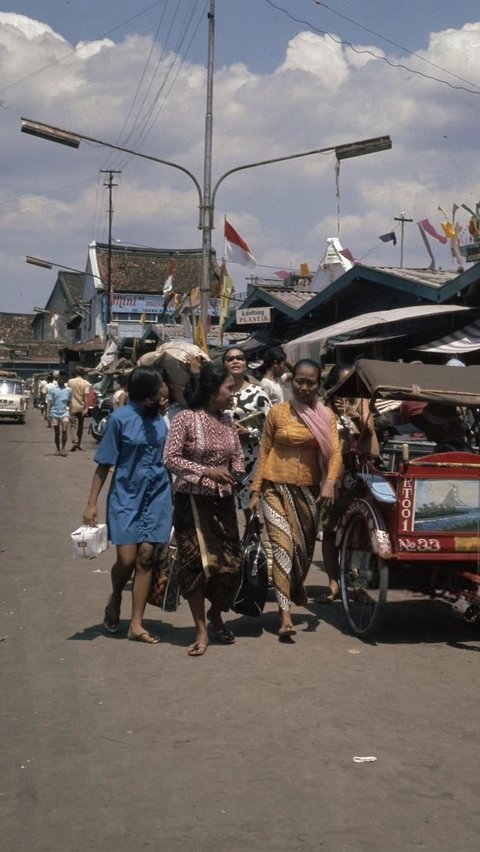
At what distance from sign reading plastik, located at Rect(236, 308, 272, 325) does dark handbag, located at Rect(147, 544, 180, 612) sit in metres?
16.9

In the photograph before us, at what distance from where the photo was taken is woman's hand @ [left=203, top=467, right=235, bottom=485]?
6434 millimetres

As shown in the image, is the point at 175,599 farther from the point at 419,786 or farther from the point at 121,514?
the point at 419,786

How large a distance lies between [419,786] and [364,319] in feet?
40.7

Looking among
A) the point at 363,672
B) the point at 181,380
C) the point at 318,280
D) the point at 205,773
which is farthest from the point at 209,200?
the point at 205,773

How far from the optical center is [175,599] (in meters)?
6.75

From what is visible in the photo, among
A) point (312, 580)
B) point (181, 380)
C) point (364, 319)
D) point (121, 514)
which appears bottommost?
point (312, 580)

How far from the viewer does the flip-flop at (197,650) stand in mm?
6402

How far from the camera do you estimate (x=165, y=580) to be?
677cm

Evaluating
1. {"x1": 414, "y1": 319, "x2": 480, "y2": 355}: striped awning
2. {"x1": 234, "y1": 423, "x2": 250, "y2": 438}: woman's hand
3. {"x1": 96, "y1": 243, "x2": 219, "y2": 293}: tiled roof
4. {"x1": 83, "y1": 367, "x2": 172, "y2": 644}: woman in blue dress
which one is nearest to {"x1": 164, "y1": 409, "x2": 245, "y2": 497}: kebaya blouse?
{"x1": 83, "y1": 367, "x2": 172, "y2": 644}: woman in blue dress

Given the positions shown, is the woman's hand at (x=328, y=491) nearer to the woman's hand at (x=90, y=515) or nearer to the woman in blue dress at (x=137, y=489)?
the woman in blue dress at (x=137, y=489)

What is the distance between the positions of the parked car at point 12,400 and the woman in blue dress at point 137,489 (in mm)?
34510

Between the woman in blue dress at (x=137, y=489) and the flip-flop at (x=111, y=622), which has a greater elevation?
the woman in blue dress at (x=137, y=489)

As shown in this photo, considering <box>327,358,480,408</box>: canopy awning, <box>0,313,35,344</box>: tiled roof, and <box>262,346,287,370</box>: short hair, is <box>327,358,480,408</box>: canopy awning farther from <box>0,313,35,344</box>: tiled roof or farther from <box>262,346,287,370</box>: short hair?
<box>0,313,35,344</box>: tiled roof

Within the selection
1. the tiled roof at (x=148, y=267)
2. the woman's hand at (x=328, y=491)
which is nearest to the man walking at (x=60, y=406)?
the woman's hand at (x=328, y=491)
